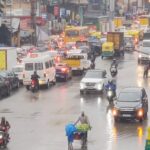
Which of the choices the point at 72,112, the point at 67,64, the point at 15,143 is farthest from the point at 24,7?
the point at 15,143

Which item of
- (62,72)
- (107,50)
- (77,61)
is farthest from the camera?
(107,50)

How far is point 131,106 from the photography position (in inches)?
1398

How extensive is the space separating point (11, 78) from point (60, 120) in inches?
555

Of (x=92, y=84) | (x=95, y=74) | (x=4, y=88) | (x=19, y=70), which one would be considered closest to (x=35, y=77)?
(x=4, y=88)

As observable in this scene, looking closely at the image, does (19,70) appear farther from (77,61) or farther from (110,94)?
(110,94)

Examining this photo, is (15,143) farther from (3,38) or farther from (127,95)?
(3,38)

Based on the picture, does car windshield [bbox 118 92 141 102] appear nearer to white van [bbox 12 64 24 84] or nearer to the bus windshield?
white van [bbox 12 64 24 84]

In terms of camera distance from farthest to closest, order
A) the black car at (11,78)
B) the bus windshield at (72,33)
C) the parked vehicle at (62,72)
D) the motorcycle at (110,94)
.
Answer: the bus windshield at (72,33), the parked vehicle at (62,72), the black car at (11,78), the motorcycle at (110,94)

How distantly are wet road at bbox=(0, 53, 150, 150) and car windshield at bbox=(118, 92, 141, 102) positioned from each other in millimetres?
1114

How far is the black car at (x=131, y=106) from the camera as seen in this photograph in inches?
1387

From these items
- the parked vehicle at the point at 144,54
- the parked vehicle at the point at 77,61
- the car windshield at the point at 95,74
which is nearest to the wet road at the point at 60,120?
the car windshield at the point at 95,74

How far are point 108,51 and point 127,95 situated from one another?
1694 inches

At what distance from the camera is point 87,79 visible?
48.3 meters

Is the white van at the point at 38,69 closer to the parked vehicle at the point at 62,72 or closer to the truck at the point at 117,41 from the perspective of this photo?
the parked vehicle at the point at 62,72
